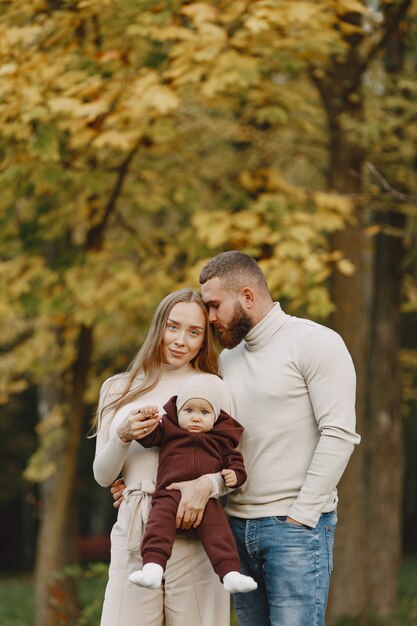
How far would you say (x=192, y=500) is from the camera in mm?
3141

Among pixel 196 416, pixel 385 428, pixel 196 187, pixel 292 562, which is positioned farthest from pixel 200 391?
pixel 385 428

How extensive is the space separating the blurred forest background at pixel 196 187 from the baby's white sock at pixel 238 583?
3.12m

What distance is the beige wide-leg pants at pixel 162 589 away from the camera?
328cm

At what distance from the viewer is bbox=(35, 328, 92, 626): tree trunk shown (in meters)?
7.64

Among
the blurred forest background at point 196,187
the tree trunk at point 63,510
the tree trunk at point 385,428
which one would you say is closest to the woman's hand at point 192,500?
the blurred forest background at point 196,187

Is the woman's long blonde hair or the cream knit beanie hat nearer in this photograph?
the cream knit beanie hat

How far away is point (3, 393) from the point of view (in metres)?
10.8

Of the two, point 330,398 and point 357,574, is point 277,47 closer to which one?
point 330,398

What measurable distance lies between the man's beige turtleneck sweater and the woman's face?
20 centimetres

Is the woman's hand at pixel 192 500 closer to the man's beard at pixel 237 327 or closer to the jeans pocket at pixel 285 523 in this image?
the jeans pocket at pixel 285 523

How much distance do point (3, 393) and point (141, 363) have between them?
7.67 metres

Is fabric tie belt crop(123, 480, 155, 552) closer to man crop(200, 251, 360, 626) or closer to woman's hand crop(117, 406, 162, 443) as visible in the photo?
woman's hand crop(117, 406, 162, 443)

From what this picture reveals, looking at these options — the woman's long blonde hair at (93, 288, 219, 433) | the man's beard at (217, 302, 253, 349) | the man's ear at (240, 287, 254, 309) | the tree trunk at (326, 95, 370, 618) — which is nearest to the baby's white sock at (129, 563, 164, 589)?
the woman's long blonde hair at (93, 288, 219, 433)

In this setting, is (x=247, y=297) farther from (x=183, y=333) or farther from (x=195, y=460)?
(x=195, y=460)
